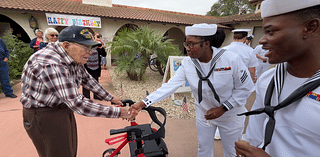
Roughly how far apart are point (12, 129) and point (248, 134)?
4304mm

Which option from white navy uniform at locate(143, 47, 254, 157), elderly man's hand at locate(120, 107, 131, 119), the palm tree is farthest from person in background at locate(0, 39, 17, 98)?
white navy uniform at locate(143, 47, 254, 157)

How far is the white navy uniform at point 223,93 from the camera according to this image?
1645 mm

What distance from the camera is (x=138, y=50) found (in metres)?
6.02

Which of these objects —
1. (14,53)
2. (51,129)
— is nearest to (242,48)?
(51,129)

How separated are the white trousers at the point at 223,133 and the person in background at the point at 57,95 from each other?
1010mm

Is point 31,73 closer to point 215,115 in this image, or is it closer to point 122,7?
point 215,115

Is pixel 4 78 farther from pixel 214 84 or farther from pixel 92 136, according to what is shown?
pixel 214 84

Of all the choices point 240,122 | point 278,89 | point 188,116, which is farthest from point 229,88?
point 188,116

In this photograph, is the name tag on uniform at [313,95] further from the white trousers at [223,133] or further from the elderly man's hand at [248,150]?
the white trousers at [223,133]

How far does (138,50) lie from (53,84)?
4.91 m

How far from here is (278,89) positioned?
85 centimetres

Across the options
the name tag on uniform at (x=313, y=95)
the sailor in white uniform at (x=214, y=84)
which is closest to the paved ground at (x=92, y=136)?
the sailor in white uniform at (x=214, y=84)

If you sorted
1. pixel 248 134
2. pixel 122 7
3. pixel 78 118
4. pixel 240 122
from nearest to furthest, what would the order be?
1. pixel 248 134
2. pixel 240 122
3. pixel 78 118
4. pixel 122 7

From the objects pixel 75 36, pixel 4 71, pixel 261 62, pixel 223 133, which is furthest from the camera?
pixel 261 62
